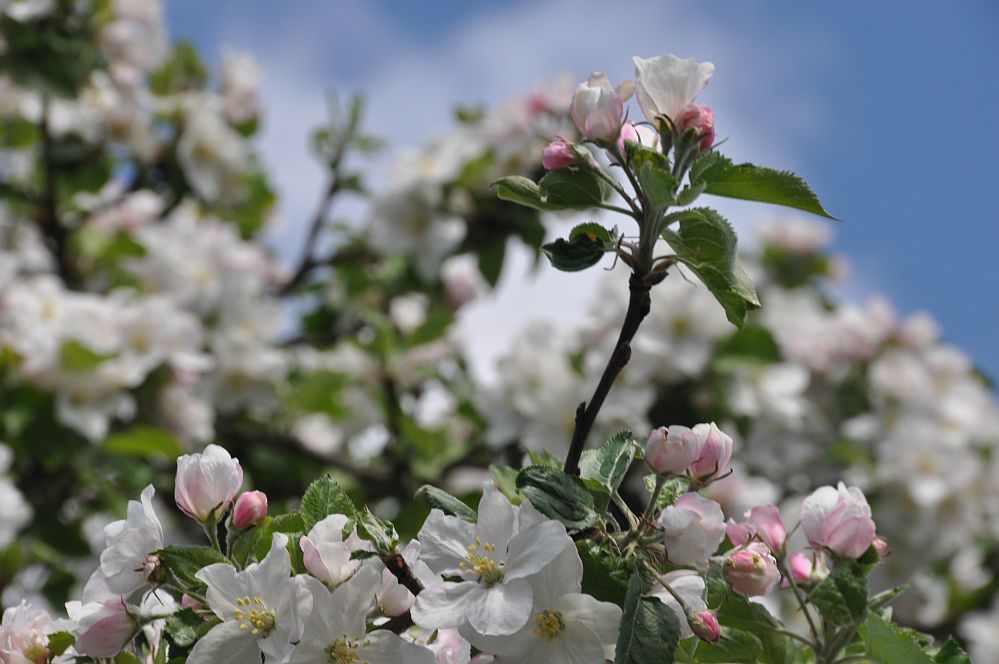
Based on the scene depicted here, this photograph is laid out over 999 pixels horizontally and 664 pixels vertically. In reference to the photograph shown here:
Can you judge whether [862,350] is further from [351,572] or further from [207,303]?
[351,572]

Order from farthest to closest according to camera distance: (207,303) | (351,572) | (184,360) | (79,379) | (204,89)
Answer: (204,89), (207,303), (184,360), (79,379), (351,572)

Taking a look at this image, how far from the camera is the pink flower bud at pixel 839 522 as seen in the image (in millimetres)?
983

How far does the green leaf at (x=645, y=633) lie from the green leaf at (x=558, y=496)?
74 mm

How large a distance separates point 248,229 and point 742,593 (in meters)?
3.70

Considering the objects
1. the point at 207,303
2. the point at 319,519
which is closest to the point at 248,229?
the point at 207,303

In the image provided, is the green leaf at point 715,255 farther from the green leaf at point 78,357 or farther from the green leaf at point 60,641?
the green leaf at point 78,357

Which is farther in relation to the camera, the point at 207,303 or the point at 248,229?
the point at 248,229

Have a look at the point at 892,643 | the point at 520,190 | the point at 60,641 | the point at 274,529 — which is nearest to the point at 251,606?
the point at 274,529

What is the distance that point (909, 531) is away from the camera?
3754 mm

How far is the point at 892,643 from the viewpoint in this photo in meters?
0.94

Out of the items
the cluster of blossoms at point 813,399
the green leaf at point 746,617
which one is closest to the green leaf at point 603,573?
the green leaf at point 746,617

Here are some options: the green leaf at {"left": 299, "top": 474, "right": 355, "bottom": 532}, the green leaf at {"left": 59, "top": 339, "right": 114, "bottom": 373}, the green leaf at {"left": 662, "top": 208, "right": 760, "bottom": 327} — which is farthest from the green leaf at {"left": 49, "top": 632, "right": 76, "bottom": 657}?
the green leaf at {"left": 59, "top": 339, "right": 114, "bottom": 373}

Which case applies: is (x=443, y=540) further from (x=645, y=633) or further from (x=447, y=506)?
(x=645, y=633)

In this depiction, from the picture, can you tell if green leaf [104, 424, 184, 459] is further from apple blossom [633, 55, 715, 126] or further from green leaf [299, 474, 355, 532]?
apple blossom [633, 55, 715, 126]
